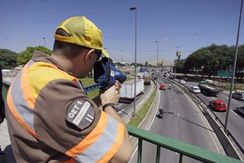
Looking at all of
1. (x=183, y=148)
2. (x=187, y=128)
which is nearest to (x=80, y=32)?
(x=183, y=148)

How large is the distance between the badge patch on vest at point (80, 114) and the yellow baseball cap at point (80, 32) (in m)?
0.38

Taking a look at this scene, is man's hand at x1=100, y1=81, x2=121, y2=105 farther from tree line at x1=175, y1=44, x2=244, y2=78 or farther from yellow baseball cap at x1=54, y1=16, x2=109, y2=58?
tree line at x1=175, y1=44, x2=244, y2=78

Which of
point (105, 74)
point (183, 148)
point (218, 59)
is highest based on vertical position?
point (218, 59)

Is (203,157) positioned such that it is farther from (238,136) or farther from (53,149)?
(238,136)

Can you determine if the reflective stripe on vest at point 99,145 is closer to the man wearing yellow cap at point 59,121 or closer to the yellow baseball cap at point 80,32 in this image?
the man wearing yellow cap at point 59,121

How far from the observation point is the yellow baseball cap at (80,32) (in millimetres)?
1335

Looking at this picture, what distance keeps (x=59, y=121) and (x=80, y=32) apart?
52 cm

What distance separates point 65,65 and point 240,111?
30414 millimetres

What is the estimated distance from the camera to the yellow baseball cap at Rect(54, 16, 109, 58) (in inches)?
52.6

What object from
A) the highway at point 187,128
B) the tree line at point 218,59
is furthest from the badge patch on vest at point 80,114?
the tree line at point 218,59

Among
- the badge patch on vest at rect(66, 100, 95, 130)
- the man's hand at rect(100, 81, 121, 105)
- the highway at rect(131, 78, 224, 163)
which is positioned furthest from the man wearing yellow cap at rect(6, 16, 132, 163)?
the highway at rect(131, 78, 224, 163)

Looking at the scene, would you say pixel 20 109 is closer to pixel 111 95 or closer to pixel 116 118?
pixel 116 118

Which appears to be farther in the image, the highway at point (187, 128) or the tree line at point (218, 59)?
the tree line at point (218, 59)

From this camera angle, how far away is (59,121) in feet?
3.59
